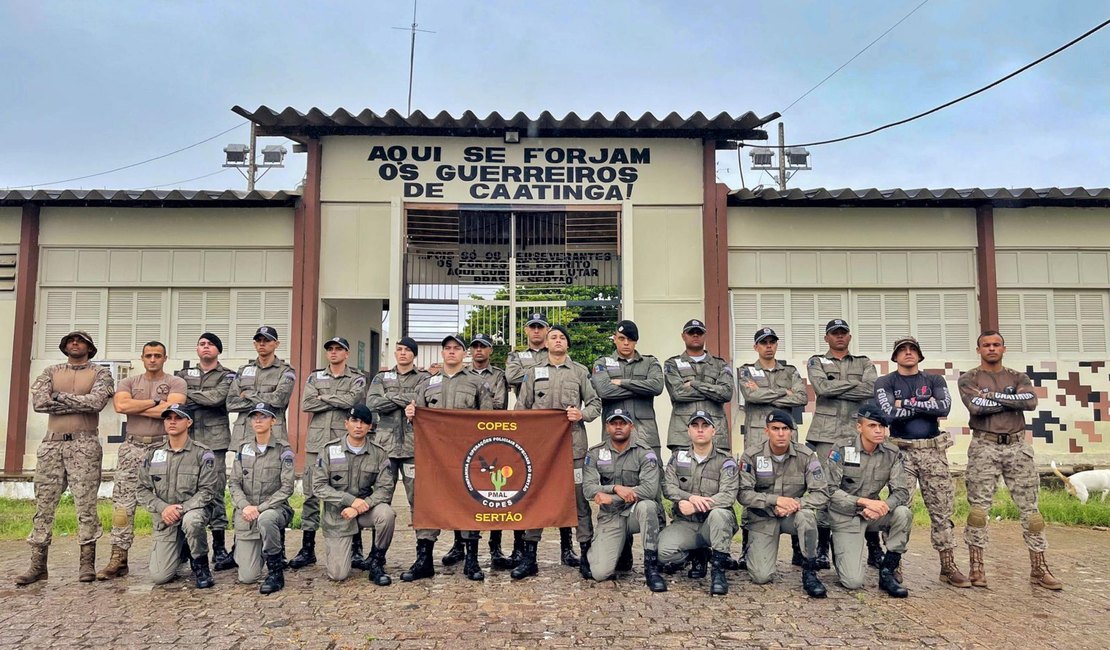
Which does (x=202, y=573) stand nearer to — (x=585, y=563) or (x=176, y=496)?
(x=176, y=496)

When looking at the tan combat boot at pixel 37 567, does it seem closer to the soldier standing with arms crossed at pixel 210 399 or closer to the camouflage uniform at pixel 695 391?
the soldier standing with arms crossed at pixel 210 399

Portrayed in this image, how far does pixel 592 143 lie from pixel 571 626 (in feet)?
21.6

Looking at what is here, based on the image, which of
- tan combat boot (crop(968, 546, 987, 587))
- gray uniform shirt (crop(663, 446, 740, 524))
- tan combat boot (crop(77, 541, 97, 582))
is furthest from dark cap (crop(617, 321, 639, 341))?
tan combat boot (crop(77, 541, 97, 582))

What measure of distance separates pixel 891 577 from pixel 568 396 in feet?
8.46

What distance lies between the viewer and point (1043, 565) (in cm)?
549

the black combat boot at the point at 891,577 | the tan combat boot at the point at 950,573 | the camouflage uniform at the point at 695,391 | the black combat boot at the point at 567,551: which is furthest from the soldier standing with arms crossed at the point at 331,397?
the tan combat boot at the point at 950,573

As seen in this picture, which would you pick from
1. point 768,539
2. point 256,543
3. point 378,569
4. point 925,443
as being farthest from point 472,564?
point 925,443

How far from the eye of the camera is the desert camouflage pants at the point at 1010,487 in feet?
17.9

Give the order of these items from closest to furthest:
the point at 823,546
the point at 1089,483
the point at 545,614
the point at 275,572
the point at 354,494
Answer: the point at 545,614 → the point at 275,572 → the point at 354,494 → the point at 823,546 → the point at 1089,483

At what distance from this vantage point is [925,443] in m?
5.55

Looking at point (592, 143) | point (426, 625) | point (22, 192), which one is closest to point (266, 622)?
point (426, 625)

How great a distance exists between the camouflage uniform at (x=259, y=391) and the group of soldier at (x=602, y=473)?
0.03m

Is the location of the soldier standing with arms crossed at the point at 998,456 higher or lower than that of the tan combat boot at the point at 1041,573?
higher

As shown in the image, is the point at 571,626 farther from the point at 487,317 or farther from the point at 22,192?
the point at 22,192
